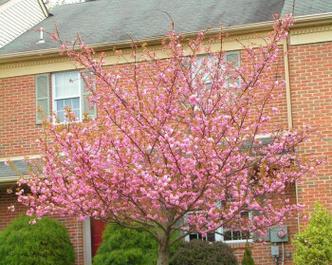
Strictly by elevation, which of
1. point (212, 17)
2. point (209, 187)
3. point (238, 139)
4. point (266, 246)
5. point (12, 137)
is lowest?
point (266, 246)

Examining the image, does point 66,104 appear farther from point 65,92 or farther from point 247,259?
point 247,259

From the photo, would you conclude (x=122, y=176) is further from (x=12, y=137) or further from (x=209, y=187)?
(x=12, y=137)

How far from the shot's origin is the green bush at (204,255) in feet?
42.0

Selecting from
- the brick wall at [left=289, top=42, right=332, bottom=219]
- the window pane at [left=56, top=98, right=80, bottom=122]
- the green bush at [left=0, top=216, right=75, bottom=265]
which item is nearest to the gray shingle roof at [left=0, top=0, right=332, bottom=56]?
the brick wall at [left=289, top=42, right=332, bottom=219]

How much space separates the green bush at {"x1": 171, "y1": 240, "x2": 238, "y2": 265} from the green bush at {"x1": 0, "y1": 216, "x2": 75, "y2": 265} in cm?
315

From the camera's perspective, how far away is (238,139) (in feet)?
30.3

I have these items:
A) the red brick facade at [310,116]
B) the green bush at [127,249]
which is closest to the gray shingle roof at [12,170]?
the red brick facade at [310,116]

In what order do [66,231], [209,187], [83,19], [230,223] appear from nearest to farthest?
[209,187] < [230,223] < [66,231] < [83,19]

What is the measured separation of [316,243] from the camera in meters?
12.4

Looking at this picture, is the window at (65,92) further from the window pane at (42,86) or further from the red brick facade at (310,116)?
the red brick facade at (310,116)

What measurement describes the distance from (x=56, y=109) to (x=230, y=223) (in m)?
8.60

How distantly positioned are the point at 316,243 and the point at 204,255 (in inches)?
83.5

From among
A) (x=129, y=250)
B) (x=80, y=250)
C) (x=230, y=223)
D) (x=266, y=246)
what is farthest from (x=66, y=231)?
(x=230, y=223)

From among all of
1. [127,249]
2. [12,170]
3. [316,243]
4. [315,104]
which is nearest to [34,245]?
[127,249]
